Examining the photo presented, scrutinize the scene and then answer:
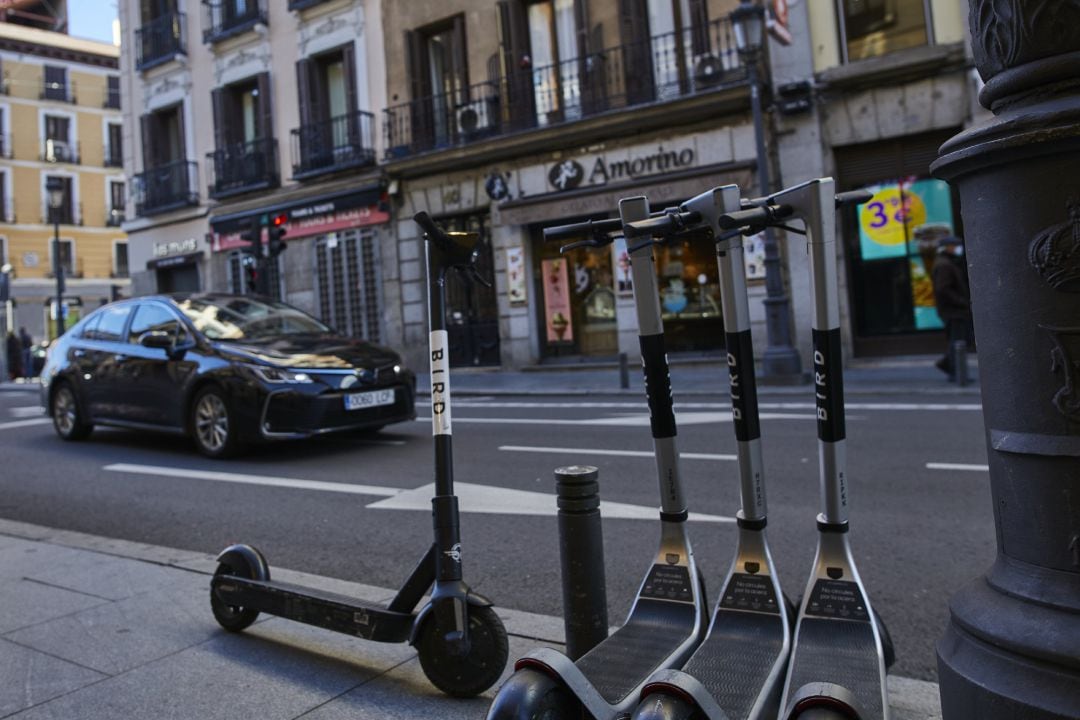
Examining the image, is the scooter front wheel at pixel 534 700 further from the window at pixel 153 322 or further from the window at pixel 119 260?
the window at pixel 119 260

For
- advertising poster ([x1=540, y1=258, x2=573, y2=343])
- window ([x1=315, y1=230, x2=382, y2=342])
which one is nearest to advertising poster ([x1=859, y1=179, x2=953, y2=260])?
advertising poster ([x1=540, y1=258, x2=573, y2=343])

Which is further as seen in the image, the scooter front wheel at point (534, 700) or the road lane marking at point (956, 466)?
the road lane marking at point (956, 466)

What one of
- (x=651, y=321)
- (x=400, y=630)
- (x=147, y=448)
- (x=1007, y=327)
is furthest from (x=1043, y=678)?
(x=147, y=448)

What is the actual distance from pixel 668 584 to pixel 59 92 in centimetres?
5134

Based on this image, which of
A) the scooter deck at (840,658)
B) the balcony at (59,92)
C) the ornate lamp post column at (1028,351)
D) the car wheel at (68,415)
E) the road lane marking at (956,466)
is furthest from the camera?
the balcony at (59,92)

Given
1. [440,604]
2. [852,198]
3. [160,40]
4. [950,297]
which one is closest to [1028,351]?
[852,198]

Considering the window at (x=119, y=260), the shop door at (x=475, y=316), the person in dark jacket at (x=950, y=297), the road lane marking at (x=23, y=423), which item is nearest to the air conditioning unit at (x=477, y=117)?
the shop door at (x=475, y=316)

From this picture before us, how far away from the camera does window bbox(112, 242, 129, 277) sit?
46.5 metres

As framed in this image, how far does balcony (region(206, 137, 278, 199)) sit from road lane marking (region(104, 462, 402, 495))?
604 inches

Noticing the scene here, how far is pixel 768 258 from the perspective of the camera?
527 inches

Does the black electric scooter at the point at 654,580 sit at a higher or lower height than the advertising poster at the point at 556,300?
lower

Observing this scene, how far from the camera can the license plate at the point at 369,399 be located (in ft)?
25.2

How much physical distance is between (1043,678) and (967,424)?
7.13 m

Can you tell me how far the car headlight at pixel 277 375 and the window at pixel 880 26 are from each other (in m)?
11.9
